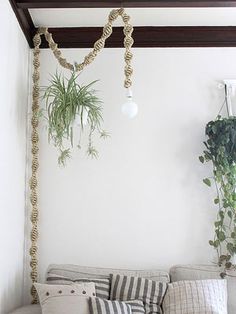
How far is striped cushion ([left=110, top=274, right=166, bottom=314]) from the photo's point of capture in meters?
2.74

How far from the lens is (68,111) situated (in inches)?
118

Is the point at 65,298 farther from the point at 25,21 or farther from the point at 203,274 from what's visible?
Answer: the point at 25,21

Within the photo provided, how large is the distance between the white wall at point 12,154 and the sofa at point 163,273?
23 centimetres

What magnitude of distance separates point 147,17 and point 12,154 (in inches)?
52.5

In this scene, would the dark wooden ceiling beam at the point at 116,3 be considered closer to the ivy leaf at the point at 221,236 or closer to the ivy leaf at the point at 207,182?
the ivy leaf at the point at 207,182

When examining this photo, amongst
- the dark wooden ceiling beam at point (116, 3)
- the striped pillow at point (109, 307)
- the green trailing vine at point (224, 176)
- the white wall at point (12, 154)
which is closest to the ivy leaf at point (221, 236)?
the green trailing vine at point (224, 176)

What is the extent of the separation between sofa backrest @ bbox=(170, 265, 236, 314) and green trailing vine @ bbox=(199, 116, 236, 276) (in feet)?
0.30

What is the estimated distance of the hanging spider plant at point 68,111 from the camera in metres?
3.00

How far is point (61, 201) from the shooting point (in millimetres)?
3266

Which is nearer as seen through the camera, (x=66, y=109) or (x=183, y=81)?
(x=66, y=109)

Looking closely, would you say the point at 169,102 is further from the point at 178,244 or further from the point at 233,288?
the point at 233,288

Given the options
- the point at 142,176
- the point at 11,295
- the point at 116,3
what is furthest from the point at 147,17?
the point at 11,295

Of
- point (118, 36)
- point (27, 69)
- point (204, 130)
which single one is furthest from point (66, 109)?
point (204, 130)

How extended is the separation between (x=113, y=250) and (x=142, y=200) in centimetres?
40
